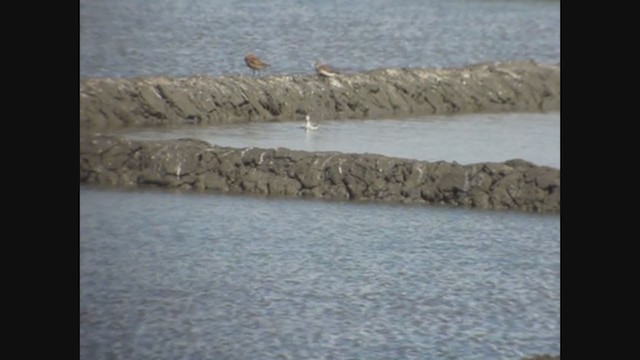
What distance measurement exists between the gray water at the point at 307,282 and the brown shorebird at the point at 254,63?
61.6 inches

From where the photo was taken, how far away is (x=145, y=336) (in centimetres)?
359

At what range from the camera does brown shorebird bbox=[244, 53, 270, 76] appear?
256 inches

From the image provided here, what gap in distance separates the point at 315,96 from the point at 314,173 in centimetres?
121

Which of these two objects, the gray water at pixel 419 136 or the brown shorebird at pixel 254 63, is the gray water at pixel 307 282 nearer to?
the gray water at pixel 419 136

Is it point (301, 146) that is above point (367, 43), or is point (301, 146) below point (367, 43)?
below

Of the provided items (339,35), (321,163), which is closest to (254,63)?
(339,35)

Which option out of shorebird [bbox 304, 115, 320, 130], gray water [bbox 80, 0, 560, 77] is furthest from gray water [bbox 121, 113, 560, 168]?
gray water [bbox 80, 0, 560, 77]

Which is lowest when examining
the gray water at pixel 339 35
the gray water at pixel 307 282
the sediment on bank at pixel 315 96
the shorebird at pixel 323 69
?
the gray water at pixel 307 282

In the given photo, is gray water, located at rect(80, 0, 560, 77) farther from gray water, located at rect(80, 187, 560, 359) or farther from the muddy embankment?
gray water, located at rect(80, 187, 560, 359)

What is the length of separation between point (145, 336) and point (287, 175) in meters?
1.94

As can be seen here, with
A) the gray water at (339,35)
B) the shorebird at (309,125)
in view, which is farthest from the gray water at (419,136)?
the gray water at (339,35)

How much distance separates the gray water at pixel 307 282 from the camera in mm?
3613
